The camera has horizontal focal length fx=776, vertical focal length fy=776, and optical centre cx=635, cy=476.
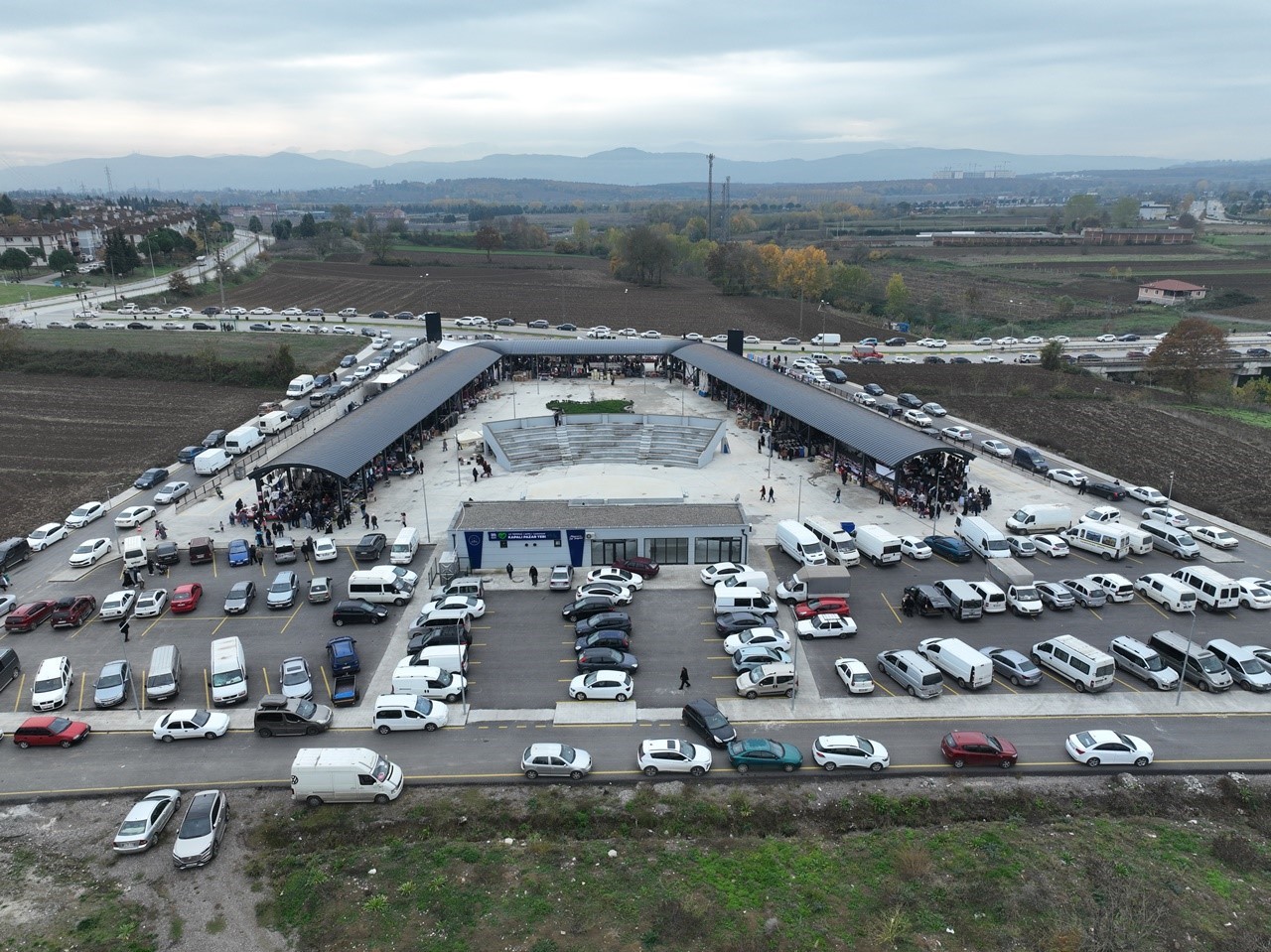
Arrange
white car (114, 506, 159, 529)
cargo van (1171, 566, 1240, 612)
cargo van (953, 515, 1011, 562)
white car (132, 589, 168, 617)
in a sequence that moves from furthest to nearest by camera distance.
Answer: white car (114, 506, 159, 529), cargo van (953, 515, 1011, 562), white car (132, 589, 168, 617), cargo van (1171, 566, 1240, 612)

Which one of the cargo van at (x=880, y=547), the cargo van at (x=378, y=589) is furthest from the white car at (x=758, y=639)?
the cargo van at (x=378, y=589)

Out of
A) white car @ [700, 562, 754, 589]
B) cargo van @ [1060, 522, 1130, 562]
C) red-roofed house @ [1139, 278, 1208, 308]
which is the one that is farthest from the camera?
red-roofed house @ [1139, 278, 1208, 308]

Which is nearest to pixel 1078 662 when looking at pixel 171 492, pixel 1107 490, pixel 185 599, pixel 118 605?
pixel 1107 490

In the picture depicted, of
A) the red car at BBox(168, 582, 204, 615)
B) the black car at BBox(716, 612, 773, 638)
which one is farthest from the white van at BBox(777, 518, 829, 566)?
the red car at BBox(168, 582, 204, 615)

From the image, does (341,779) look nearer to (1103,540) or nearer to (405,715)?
(405,715)

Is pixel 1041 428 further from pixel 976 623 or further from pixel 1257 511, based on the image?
pixel 976 623

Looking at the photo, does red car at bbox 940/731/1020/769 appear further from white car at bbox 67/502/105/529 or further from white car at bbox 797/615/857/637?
white car at bbox 67/502/105/529
